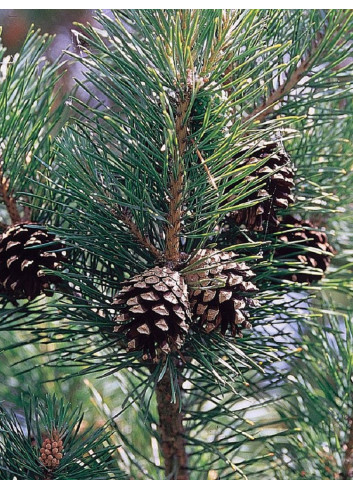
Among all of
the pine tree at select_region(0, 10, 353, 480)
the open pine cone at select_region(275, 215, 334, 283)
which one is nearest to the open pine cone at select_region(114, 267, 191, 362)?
the pine tree at select_region(0, 10, 353, 480)

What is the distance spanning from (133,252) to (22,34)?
0.74 feet

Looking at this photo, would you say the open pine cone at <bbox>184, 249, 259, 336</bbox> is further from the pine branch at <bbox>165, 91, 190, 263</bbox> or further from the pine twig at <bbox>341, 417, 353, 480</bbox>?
the pine twig at <bbox>341, 417, 353, 480</bbox>

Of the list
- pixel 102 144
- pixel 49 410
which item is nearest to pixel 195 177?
pixel 102 144

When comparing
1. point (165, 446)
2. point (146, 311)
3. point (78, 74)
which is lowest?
point (165, 446)

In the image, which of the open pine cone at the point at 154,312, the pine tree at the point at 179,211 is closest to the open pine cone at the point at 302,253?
the pine tree at the point at 179,211

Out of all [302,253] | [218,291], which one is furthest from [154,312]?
[302,253]

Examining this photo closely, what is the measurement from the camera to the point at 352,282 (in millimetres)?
509

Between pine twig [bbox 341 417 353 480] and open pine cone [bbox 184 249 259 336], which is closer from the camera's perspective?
open pine cone [bbox 184 249 259 336]

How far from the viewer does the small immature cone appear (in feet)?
1.35

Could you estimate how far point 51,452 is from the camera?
41 centimetres

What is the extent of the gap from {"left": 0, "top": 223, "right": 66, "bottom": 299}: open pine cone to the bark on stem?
0.13 m

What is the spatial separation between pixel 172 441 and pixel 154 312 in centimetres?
18
